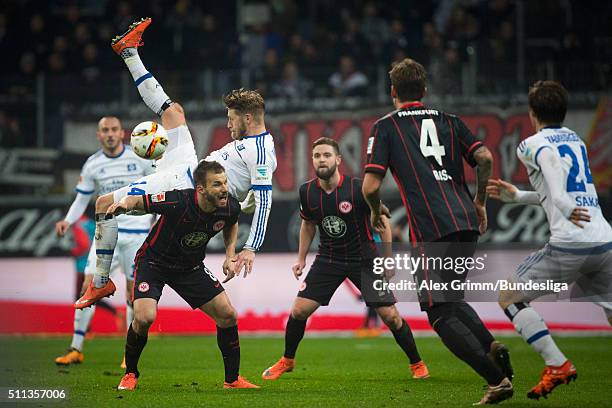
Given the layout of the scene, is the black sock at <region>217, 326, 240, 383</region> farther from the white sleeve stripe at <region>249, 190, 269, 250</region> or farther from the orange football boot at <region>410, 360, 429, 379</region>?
the orange football boot at <region>410, 360, 429, 379</region>

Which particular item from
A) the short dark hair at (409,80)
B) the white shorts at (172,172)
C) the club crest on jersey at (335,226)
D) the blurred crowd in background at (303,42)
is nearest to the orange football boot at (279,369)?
the club crest on jersey at (335,226)

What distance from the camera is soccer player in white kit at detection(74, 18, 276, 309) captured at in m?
8.58

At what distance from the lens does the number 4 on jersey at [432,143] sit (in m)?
6.87

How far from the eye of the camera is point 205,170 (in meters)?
7.88

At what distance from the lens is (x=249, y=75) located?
1714 cm

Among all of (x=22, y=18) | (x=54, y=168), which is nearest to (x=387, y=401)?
(x=54, y=168)

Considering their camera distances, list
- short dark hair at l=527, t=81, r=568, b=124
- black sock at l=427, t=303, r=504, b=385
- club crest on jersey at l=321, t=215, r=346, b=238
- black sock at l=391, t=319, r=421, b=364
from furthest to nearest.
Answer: club crest on jersey at l=321, t=215, r=346, b=238, black sock at l=391, t=319, r=421, b=364, short dark hair at l=527, t=81, r=568, b=124, black sock at l=427, t=303, r=504, b=385

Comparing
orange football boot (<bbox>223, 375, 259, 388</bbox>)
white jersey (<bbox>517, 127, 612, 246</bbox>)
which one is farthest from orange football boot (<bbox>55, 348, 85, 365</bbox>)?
white jersey (<bbox>517, 127, 612, 246</bbox>)

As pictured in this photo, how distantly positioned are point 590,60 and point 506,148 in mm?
2186

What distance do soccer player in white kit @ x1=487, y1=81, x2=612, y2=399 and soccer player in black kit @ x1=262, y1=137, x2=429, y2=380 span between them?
9.63 feet

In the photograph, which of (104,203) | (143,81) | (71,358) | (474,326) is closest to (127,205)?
(104,203)

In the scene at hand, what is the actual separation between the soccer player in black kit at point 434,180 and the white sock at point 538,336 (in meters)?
0.21

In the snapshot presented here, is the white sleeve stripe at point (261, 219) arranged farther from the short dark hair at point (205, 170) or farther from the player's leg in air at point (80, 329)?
the player's leg in air at point (80, 329)

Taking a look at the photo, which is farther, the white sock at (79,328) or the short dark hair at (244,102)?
the white sock at (79,328)
